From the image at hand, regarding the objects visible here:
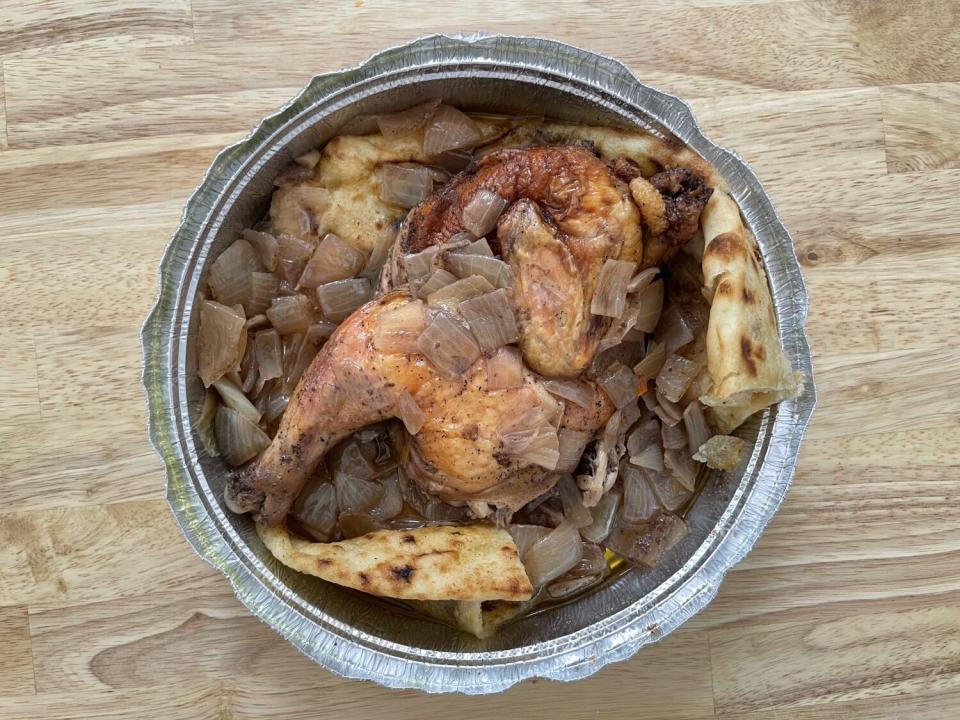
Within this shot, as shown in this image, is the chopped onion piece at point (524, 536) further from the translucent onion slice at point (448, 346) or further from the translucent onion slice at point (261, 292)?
the translucent onion slice at point (261, 292)

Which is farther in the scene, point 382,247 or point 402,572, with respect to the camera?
point 382,247

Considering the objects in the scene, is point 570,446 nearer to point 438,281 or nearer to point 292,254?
point 438,281

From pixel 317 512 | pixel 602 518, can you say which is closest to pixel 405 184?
pixel 317 512

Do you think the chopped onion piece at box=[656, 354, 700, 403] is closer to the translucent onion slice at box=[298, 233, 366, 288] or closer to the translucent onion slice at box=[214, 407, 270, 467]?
the translucent onion slice at box=[298, 233, 366, 288]

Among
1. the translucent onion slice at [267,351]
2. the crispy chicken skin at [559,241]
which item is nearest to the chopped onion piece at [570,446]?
the crispy chicken skin at [559,241]

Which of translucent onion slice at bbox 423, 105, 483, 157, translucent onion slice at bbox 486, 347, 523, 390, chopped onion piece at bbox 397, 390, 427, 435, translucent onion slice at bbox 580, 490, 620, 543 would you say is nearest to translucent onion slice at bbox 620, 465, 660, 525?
translucent onion slice at bbox 580, 490, 620, 543
